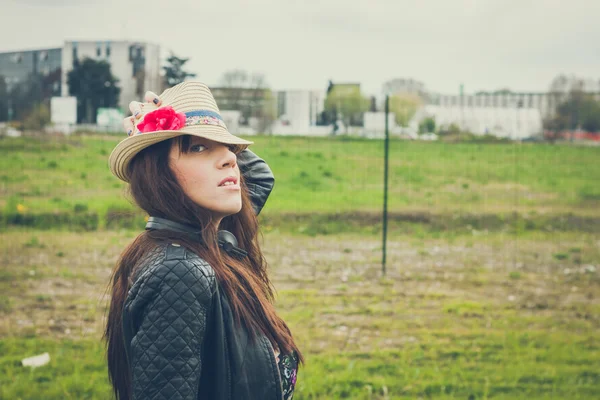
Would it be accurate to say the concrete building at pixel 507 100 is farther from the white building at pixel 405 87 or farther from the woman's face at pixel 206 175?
the woman's face at pixel 206 175

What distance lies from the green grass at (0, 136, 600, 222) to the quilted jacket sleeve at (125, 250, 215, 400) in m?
9.48

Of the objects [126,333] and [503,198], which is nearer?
[126,333]

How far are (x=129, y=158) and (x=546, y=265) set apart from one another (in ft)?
26.6

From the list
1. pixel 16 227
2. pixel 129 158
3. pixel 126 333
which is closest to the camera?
pixel 126 333

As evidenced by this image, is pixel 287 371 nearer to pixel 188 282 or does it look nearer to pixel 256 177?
pixel 188 282

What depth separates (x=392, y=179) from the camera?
39.2 ft

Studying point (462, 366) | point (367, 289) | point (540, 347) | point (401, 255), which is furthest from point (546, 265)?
point (462, 366)

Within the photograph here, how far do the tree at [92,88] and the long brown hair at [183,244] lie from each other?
11.1 metres

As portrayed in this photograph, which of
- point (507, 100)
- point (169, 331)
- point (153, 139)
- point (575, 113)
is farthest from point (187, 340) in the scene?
point (575, 113)

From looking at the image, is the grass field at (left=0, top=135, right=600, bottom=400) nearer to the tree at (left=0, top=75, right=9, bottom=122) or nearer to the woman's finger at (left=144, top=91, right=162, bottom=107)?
the tree at (left=0, top=75, right=9, bottom=122)

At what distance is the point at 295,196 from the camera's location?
11711 millimetres

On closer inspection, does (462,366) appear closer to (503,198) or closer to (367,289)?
(367,289)

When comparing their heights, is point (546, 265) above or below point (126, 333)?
below

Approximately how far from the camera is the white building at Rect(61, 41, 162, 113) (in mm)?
11188
